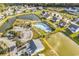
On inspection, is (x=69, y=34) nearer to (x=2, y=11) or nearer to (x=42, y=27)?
(x=42, y=27)

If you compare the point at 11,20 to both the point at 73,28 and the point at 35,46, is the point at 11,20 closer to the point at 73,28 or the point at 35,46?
the point at 35,46

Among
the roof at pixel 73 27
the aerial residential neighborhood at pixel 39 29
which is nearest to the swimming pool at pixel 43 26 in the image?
the aerial residential neighborhood at pixel 39 29

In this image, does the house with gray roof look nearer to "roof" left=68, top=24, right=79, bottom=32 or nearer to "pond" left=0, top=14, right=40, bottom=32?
"roof" left=68, top=24, right=79, bottom=32

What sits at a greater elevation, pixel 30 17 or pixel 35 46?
pixel 30 17

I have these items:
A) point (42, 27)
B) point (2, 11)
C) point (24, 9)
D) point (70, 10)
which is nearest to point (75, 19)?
point (70, 10)

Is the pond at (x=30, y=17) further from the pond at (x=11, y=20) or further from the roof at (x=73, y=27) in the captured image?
the roof at (x=73, y=27)

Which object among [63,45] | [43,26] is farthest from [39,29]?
[63,45]

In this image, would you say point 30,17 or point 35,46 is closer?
point 35,46

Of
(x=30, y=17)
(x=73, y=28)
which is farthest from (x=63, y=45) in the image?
(x=30, y=17)
